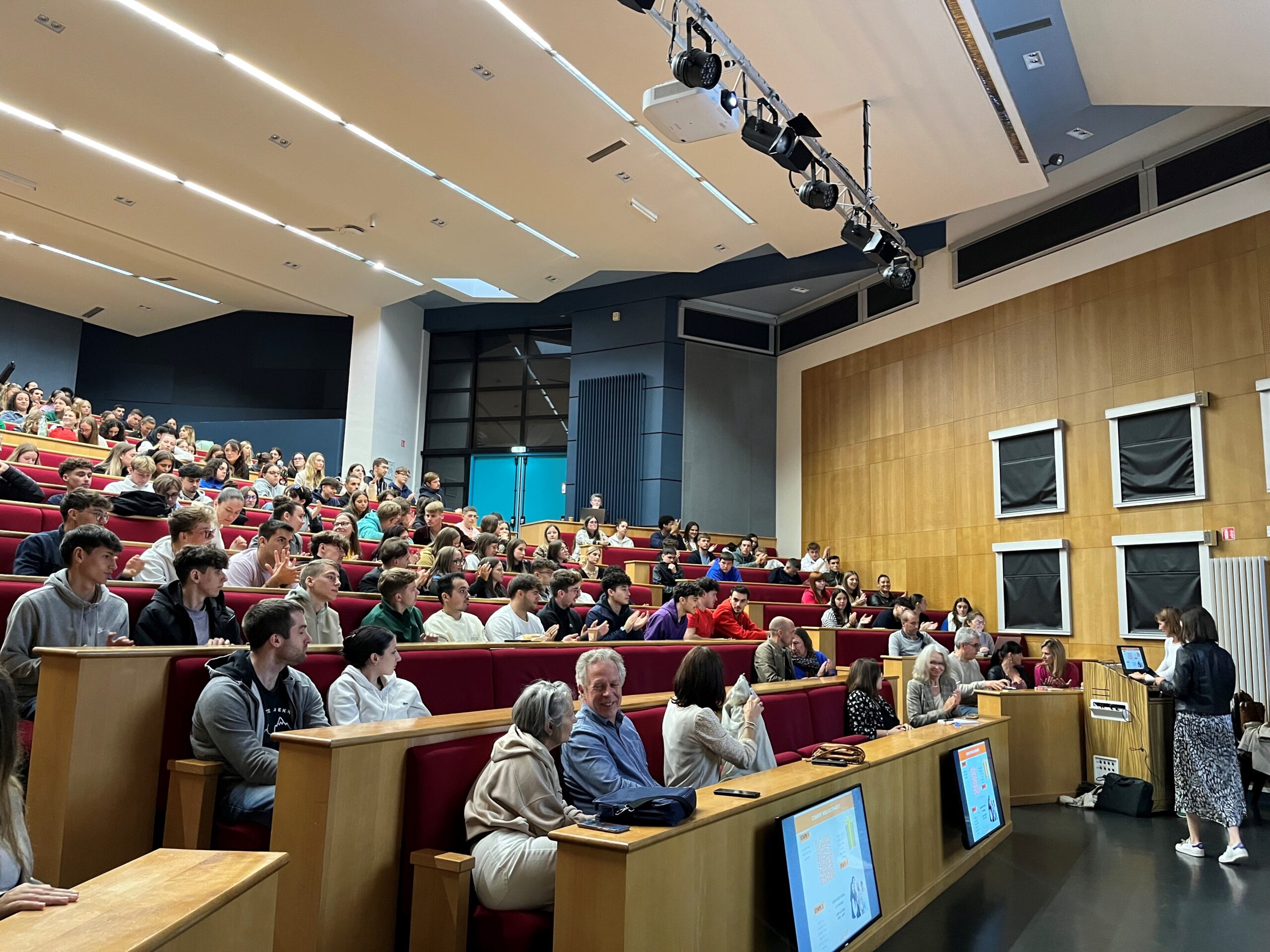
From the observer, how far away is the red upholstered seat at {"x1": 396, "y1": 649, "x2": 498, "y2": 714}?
3.23 metres

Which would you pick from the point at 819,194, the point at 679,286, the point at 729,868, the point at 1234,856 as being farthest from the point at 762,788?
the point at 679,286

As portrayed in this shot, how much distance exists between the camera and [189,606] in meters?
3.03

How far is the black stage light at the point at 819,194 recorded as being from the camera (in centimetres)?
668

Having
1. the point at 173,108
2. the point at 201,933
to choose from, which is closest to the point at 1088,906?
the point at 201,933

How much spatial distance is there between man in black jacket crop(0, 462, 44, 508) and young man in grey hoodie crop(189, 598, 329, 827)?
3112 millimetres

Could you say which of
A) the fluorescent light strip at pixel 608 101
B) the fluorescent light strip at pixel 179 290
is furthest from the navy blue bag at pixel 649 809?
the fluorescent light strip at pixel 179 290

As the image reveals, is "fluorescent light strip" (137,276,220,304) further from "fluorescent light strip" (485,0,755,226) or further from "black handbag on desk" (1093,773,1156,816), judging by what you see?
"black handbag on desk" (1093,773,1156,816)

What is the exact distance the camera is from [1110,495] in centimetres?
831

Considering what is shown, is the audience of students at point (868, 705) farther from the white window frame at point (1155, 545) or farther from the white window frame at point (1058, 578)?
the white window frame at point (1058, 578)

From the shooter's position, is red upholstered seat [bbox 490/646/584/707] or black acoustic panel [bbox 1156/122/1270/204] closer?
red upholstered seat [bbox 490/646/584/707]

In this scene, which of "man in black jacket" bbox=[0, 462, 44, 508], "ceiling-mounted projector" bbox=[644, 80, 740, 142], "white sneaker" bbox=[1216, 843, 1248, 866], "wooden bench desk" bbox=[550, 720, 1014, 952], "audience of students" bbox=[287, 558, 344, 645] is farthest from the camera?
"ceiling-mounted projector" bbox=[644, 80, 740, 142]

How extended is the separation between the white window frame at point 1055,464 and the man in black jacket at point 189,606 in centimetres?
777

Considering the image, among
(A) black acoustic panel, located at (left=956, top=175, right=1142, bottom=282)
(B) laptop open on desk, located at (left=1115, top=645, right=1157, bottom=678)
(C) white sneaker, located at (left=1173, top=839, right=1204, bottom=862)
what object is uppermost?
(A) black acoustic panel, located at (left=956, top=175, right=1142, bottom=282)

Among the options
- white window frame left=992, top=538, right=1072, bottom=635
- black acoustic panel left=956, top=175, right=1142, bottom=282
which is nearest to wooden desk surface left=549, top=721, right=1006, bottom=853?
white window frame left=992, top=538, right=1072, bottom=635
